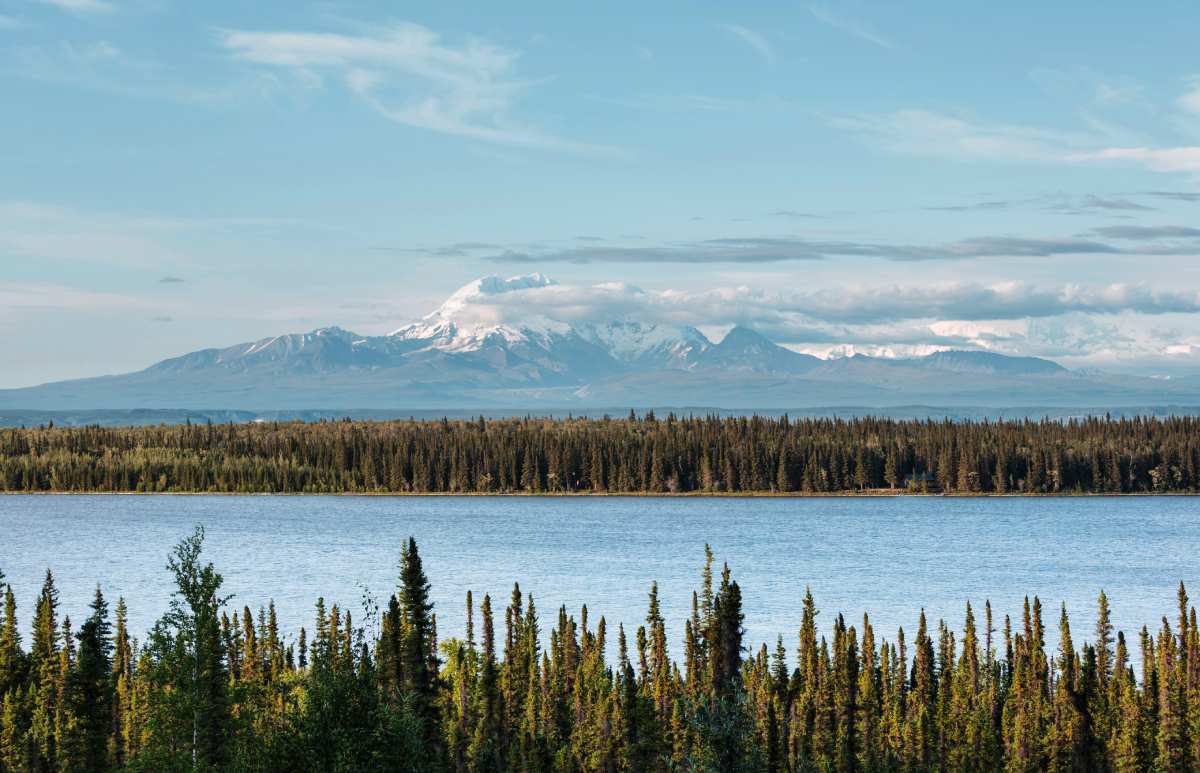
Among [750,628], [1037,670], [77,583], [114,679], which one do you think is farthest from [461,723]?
[77,583]

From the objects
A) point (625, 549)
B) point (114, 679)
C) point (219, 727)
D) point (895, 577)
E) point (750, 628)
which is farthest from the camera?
point (625, 549)

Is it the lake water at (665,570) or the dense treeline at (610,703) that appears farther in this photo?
the lake water at (665,570)

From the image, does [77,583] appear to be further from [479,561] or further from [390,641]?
[390,641]

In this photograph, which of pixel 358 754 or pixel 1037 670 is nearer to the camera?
pixel 358 754

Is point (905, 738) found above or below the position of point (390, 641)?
below

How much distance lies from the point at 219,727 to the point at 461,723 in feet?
62.6

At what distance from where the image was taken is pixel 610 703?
229 ft

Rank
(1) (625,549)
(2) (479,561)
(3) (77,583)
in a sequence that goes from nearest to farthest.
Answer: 1. (3) (77,583)
2. (2) (479,561)
3. (1) (625,549)

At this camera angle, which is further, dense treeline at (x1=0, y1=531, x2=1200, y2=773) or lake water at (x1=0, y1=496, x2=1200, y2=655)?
lake water at (x1=0, y1=496, x2=1200, y2=655)

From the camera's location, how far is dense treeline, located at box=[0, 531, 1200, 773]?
187 feet

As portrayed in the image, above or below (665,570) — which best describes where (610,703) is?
above

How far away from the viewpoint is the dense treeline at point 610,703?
5697 cm

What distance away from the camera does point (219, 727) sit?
54.7 metres

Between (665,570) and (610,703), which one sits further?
(665,570)
